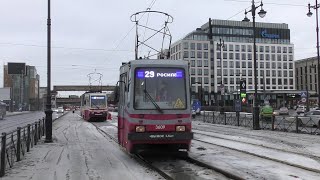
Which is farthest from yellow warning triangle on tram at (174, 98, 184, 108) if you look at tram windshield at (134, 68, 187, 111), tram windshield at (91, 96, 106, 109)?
tram windshield at (91, 96, 106, 109)

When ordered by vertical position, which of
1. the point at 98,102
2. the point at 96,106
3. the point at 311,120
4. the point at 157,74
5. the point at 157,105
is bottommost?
the point at 311,120

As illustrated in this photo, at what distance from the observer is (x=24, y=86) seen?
105875 mm

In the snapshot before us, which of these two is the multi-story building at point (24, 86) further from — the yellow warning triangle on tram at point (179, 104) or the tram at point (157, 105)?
the yellow warning triangle on tram at point (179, 104)

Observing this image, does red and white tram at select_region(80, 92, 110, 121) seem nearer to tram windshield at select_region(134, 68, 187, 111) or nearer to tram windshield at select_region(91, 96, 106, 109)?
tram windshield at select_region(91, 96, 106, 109)

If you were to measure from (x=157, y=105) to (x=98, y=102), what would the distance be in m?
35.1

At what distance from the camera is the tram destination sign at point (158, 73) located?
46.8ft

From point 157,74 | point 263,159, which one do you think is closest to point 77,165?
point 157,74

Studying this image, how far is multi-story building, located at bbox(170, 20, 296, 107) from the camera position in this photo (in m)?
162

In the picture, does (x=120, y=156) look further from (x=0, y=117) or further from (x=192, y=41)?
(x=192, y=41)

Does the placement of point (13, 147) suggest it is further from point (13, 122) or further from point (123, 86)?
point (13, 122)

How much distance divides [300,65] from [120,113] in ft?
551

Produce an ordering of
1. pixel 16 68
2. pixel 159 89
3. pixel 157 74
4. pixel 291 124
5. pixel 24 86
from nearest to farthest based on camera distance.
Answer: pixel 159 89
pixel 157 74
pixel 291 124
pixel 16 68
pixel 24 86

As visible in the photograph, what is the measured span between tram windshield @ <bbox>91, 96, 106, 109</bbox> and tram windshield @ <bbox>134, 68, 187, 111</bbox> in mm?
34531

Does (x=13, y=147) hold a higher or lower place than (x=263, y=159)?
higher
